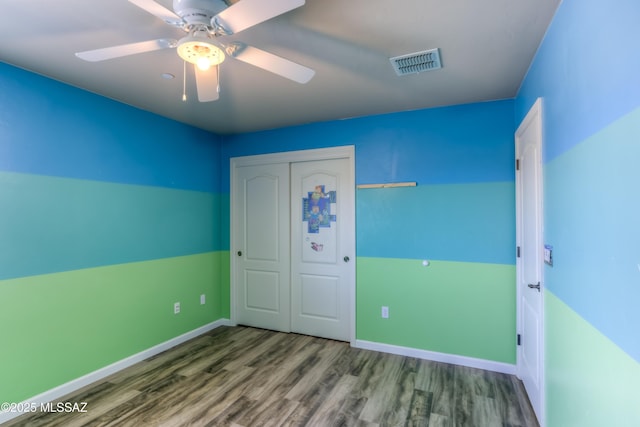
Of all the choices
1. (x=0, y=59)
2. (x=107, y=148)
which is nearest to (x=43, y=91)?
(x=0, y=59)

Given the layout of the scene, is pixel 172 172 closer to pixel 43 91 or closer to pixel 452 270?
pixel 43 91

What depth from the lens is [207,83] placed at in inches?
67.2

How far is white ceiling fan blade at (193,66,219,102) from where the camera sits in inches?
64.8

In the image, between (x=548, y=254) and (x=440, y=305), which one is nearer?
(x=548, y=254)

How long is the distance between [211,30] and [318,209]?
2.33m

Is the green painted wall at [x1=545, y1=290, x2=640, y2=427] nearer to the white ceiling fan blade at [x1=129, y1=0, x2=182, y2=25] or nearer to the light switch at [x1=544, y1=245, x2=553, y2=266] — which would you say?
the light switch at [x1=544, y1=245, x2=553, y2=266]

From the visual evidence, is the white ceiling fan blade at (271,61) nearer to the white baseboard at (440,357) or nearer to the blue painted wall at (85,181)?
the blue painted wall at (85,181)

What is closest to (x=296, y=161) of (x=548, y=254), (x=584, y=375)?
(x=548, y=254)

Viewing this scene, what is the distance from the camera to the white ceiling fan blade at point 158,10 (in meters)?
1.17

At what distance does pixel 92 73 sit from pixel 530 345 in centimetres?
375

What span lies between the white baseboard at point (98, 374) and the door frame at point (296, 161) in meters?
0.70

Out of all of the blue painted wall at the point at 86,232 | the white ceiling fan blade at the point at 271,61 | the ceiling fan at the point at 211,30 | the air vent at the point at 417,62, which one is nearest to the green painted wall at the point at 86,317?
the blue painted wall at the point at 86,232

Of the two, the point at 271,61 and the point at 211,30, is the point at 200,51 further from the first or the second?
the point at 271,61

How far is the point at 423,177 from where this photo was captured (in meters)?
3.04
